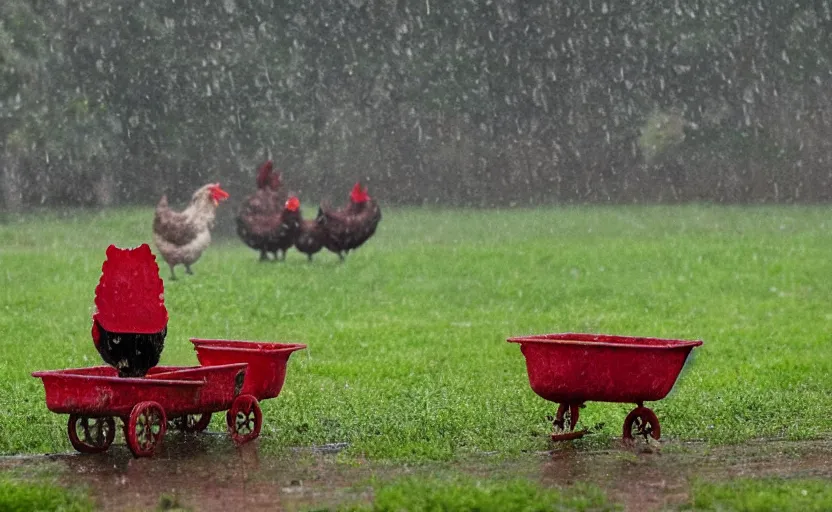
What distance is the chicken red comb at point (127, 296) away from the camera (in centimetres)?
775

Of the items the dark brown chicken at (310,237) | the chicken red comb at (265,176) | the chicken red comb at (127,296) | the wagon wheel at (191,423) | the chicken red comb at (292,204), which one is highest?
the chicken red comb at (265,176)

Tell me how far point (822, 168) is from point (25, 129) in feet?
81.9

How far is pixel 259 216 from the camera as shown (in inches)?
945

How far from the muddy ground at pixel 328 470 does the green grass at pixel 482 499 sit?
0.54 feet

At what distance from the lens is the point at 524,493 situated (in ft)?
20.9

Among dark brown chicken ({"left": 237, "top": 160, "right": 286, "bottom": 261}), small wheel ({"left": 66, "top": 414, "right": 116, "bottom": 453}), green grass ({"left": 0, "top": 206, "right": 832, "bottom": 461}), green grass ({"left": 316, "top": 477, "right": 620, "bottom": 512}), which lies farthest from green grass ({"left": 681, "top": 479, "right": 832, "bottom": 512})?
dark brown chicken ({"left": 237, "top": 160, "right": 286, "bottom": 261})

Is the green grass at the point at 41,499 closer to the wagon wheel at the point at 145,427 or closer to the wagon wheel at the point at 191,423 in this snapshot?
the wagon wheel at the point at 145,427

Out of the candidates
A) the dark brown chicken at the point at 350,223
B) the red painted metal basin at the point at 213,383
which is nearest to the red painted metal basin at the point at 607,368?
the red painted metal basin at the point at 213,383

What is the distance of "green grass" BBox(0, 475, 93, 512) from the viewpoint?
20.3ft

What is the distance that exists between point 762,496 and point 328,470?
2.33 m

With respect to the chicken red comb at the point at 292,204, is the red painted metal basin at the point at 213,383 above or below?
below

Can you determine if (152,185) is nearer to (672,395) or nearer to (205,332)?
(205,332)

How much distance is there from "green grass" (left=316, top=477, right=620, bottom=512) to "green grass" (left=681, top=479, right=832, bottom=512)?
0.46 m

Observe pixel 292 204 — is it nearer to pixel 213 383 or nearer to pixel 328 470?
pixel 213 383
